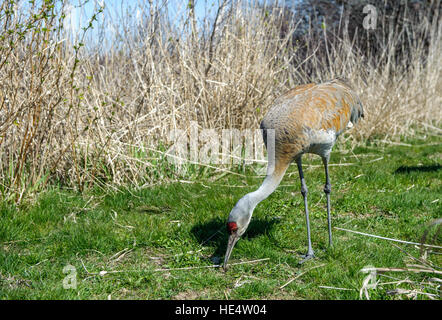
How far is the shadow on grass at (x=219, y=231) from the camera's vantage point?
3938 mm

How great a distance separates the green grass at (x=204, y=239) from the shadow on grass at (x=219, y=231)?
0.4 inches

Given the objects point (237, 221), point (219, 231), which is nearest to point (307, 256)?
point (237, 221)

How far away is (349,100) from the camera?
4785 mm

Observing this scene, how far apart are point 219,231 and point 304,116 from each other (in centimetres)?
136

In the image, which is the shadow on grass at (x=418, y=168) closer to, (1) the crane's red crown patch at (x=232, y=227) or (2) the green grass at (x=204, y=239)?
(2) the green grass at (x=204, y=239)

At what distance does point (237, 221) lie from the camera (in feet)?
11.2

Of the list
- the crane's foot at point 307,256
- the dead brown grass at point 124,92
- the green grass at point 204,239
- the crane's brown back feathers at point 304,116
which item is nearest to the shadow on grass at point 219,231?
the green grass at point 204,239

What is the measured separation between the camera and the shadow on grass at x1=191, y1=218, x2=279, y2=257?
3938mm

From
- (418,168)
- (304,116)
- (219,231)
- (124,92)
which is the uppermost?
(124,92)

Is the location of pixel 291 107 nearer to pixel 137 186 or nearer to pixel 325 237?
pixel 325 237

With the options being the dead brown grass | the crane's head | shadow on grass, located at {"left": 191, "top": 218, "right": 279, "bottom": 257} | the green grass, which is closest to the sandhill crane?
the crane's head

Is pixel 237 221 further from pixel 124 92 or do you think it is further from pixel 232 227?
pixel 124 92
